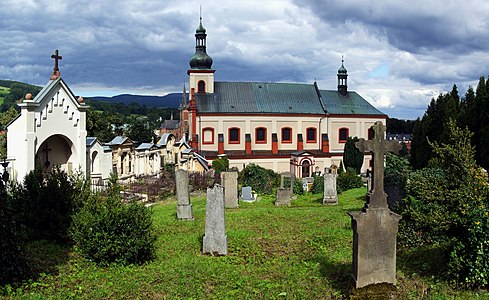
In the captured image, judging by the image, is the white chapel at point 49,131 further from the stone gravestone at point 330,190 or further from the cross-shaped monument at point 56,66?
the stone gravestone at point 330,190

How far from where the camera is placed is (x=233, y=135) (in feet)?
145

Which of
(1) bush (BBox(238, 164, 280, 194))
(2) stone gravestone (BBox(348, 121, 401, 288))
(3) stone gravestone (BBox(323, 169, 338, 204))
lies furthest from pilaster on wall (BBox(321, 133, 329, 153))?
(2) stone gravestone (BBox(348, 121, 401, 288))

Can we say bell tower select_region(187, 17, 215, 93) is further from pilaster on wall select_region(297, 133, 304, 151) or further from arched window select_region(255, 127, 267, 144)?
pilaster on wall select_region(297, 133, 304, 151)

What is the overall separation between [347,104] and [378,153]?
4279cm

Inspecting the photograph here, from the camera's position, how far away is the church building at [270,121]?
1702 inches

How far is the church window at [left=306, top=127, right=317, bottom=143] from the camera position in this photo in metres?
46.0

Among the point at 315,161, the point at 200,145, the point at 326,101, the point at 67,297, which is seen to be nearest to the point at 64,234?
the point at 67,297

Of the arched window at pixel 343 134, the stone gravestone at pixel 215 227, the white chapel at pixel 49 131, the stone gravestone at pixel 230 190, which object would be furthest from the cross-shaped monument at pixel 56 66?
the arched window at pixel 343 134

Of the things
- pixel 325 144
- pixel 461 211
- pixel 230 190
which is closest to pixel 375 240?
pixel 461 211

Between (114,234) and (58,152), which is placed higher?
(58,152)

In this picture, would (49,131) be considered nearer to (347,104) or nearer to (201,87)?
(201,87)

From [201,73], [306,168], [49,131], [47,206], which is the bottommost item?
[306,168]

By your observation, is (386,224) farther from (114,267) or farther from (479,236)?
(114,267)

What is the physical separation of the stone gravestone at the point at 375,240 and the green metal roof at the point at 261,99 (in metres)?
37.6
